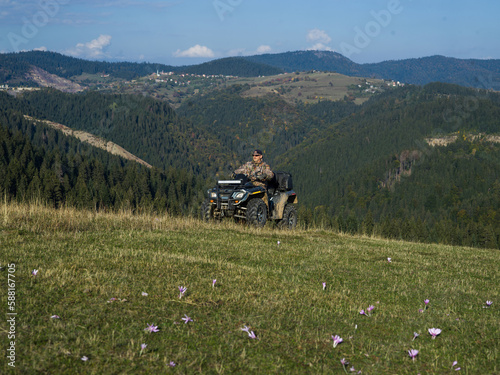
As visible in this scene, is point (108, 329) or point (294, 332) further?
point (294, 332)

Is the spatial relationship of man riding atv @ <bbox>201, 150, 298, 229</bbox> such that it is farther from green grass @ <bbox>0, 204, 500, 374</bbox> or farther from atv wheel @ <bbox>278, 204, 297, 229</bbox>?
green grass @ <bbox>0, 204, 500, 374</bbox>

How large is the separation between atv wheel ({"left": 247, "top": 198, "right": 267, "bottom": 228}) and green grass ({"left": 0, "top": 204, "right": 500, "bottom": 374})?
17.2 feet

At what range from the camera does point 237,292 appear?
272 inches

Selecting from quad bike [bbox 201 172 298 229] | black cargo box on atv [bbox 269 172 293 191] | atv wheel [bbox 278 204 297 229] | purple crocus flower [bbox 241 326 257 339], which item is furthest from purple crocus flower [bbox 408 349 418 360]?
black cargo box on atv [bbox 269 172 293 191]

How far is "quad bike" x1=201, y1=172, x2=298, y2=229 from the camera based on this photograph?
1639 cm

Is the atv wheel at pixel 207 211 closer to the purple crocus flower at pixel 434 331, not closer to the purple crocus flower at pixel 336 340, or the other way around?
the purple crocus flower at pixel 434 331

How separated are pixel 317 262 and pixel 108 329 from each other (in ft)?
20.3

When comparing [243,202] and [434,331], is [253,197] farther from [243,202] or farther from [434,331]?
[434,331]

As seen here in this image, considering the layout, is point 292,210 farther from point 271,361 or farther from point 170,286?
point 271,361

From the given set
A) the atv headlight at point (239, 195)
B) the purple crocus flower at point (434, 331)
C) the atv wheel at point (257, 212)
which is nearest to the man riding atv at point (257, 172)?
the atv wheel at point (257, 212)

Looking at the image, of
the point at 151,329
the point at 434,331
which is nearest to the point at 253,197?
the point at 434,331

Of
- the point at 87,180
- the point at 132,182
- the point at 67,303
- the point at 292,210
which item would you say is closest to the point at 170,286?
the point at 67,303

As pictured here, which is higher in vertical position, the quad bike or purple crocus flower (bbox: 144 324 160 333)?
purple crocus flower (bbox: 144 324 160 333)

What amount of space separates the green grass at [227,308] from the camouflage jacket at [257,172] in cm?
642
